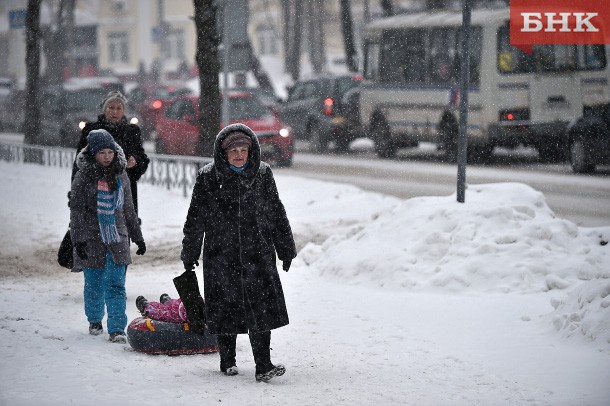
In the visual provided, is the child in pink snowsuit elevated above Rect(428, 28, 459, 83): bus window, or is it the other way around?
Rect(428, 28, 459, 83): bus window

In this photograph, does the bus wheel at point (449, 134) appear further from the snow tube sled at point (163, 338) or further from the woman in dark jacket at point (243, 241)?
the woman in dark jacket at point (243, 241)

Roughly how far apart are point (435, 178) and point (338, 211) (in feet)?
18.7

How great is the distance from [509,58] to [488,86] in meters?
0.69

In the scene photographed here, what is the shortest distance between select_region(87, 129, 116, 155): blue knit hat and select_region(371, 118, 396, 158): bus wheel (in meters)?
17.3

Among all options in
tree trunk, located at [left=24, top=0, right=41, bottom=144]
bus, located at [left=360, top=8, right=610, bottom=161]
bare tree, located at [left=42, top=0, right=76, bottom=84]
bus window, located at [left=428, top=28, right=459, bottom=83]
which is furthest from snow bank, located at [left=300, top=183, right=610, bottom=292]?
bare tree, located at [left=42, top=0, right=76, bottom=84]

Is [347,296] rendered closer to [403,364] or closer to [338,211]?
[403,364]

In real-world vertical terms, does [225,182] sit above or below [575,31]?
below

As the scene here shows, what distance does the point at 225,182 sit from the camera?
676 centimetres

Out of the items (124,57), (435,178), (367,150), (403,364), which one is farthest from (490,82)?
(124,57)

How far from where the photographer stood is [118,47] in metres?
79.1

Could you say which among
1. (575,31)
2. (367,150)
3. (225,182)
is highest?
(575,31)

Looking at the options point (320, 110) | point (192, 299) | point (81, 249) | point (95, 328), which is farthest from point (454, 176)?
point (192, 299)

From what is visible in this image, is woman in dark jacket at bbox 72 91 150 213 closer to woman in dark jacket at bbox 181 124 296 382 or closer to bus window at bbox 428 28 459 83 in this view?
woman in dark jacket at bbox 181 124 296 382

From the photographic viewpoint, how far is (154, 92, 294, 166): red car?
22.3m
